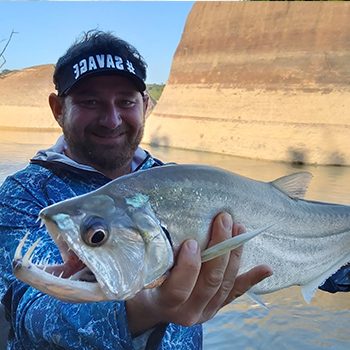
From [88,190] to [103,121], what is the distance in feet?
1.01

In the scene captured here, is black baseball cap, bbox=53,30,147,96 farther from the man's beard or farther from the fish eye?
the fish eye

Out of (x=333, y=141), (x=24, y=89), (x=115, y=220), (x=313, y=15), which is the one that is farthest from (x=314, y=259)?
(x=24, y=89)

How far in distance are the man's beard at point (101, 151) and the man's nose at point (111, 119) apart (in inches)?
3.5

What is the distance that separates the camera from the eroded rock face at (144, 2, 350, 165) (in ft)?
78.9

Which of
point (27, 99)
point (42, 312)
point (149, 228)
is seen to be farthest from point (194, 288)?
point (27, 99)

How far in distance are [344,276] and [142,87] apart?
1.36m

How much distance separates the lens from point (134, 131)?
2543 millimetres

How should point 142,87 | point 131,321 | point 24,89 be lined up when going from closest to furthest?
1. point 131,321
2. point 142,87
3. point 24,89

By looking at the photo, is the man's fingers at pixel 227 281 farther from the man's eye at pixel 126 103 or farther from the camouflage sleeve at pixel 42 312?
the man's eye at pixel 126 103

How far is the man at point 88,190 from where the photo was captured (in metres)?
1.80

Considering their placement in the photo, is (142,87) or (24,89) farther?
(24,89)

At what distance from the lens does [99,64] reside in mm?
2410

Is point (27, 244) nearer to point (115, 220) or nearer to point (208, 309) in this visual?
point (115, 220)

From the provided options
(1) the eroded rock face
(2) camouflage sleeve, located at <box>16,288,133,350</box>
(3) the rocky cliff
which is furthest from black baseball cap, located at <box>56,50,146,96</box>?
(3) the rocky cliff
